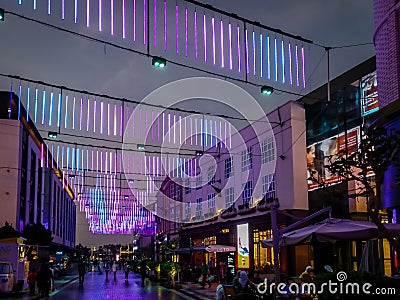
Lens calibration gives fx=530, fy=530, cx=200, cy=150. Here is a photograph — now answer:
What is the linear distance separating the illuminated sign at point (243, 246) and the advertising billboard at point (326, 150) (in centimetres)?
750

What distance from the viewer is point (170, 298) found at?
23.8m

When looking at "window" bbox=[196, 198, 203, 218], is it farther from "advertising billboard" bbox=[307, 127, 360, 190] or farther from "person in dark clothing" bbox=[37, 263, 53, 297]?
"person in dark clothing" bbox=[37, 263, 53, 297]

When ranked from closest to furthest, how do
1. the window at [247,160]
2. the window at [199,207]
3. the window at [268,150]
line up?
the window at [268,150], the window at [247,160], the window at [199,207]

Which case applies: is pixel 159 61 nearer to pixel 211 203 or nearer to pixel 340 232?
pixel 340 232

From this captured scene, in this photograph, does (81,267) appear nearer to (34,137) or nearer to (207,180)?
(207,180)

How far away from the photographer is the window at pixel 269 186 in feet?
112

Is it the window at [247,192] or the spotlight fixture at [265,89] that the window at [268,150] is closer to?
the window at [247,192]

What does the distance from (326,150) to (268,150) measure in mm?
6096

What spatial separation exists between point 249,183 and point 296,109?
Result: 729 centimetres

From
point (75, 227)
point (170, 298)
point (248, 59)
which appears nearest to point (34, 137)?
point (170, 298)

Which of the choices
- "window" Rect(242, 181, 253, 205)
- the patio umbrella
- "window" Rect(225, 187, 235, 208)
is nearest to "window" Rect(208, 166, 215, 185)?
"window" Rect(225, 187, 235, 208)

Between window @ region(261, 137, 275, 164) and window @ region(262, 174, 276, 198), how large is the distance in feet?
3.69

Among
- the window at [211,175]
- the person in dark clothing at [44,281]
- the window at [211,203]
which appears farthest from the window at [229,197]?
the person in dark clothing at [44,281]

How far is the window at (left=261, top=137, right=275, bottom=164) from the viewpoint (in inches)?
1364
